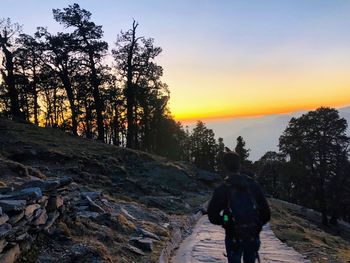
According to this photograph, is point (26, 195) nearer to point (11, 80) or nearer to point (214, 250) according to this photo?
point (214, 250)

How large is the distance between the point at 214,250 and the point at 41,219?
5.77 meters

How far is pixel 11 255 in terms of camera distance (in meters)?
7.41

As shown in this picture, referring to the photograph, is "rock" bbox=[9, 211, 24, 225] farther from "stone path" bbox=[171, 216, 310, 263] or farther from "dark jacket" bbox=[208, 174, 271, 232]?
"stone path" bbox=[171, 216, 310, 263]

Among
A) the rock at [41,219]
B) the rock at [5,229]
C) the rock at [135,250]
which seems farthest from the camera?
the rock at [135,250]

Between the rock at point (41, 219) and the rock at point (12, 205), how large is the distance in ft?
2.39

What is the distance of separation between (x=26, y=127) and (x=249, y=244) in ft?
97.2

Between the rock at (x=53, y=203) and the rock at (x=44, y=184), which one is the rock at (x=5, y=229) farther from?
the rock at (x=44, y=184)

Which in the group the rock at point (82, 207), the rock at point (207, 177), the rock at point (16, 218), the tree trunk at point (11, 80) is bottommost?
the rock at point (207, 177)

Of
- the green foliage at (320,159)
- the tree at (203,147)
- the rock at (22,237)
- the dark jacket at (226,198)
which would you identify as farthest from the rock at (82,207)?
the tree at (203,147)

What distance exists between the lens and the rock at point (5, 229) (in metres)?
7.00

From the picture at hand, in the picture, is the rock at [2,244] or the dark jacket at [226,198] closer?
the dark jacket at [226,198]

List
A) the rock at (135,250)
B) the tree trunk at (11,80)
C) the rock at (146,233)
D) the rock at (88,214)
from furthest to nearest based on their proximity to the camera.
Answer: the tree trunk at (11,80) < the rock at (146,233) < the rock at (88,214) < the rock at (135,250)

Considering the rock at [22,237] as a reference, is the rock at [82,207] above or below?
below

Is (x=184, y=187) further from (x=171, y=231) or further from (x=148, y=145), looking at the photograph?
(x=148, y=145)
